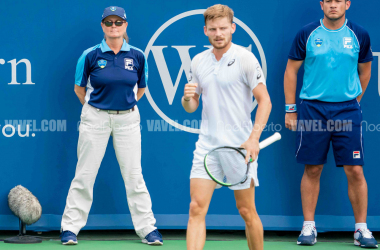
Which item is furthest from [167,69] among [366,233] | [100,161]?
A: [366,233]

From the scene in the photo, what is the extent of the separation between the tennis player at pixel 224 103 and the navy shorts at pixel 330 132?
119 centimetres

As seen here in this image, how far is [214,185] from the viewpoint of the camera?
3359mm

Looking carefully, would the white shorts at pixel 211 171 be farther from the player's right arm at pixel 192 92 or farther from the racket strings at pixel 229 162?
the player's right arm at pixel 192 92

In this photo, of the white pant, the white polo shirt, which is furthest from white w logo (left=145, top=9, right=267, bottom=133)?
the white polo shirt

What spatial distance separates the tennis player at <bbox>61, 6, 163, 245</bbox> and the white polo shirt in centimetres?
117

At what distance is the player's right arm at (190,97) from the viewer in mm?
3205

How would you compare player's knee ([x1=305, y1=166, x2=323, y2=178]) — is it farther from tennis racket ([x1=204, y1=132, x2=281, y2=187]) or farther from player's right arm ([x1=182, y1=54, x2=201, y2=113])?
player's right arm ([x1=182, y1=54, x2=201, y2=113])

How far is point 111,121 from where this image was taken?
4434 millimetres

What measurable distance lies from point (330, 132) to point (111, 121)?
6.35 ft

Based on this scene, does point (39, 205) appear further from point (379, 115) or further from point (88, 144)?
point (379, 115)

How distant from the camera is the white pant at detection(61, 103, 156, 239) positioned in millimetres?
4434

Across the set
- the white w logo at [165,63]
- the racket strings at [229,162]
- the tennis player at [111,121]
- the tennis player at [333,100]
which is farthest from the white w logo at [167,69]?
the racket strings at [229,162]

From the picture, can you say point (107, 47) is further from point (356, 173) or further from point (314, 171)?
point (356, 173)

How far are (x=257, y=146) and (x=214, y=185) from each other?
0.43 meters
